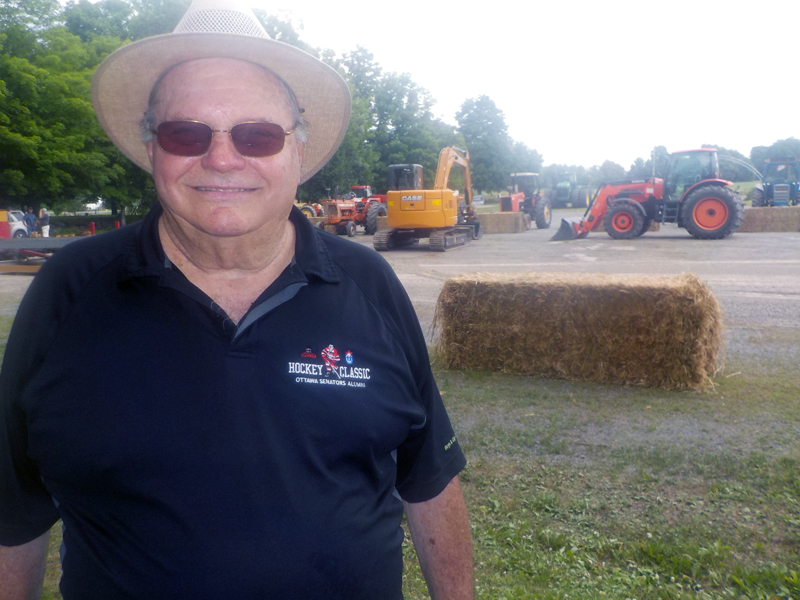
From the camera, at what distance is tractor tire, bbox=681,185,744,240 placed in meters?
19.1

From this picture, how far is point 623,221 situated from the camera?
67.4ft

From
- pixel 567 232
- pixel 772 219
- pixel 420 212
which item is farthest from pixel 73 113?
pixel 772 219

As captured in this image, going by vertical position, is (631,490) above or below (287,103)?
below

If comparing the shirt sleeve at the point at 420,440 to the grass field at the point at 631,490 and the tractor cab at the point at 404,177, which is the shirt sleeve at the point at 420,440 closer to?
the grass field at the point at 631,490

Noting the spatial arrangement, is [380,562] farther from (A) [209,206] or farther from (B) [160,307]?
(A) [209,206]

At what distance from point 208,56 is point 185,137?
27cm

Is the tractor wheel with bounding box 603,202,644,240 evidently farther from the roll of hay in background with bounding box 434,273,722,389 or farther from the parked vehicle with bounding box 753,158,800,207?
the roll of hay in background with bounding box 434,273,722,389

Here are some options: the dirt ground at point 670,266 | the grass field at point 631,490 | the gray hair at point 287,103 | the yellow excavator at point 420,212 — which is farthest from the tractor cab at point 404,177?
the gray hair at point 287,103

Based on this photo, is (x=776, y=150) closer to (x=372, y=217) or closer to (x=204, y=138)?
(x=372, y=217)

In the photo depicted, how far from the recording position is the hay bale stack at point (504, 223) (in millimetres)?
27266

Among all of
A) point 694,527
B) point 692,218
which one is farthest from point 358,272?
point 692,218

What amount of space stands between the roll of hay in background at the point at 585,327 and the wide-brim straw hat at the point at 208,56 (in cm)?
425

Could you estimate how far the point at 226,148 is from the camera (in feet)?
5.72

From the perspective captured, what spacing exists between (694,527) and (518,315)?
306 centimetres
